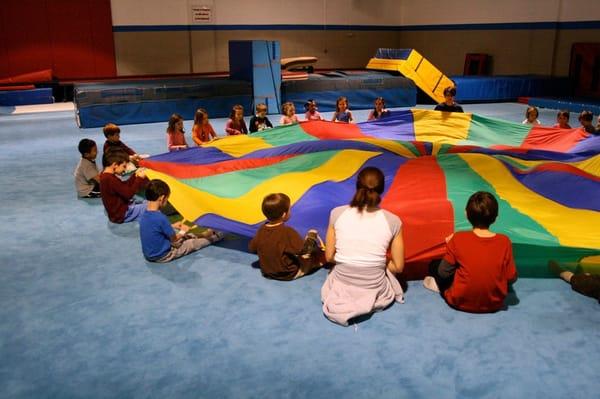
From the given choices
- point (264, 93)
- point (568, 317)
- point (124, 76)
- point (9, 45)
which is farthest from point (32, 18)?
point (568, 317)

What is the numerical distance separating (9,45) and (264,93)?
6.12 metres

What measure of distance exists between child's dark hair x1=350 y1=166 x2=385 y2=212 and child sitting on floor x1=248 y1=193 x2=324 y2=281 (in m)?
0.44

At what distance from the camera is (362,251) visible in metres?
2.64

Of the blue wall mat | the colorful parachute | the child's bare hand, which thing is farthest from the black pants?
the blue wall mat

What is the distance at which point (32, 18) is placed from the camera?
12047 mm

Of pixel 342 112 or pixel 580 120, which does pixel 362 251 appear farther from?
pixel 342 112

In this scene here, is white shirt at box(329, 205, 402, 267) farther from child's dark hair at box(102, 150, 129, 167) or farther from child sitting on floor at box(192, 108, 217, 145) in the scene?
child sitting on floor at box(192, 108, 217, 145)

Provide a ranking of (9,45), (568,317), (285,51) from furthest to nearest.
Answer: (285,51) < (9,45) < (568,317)

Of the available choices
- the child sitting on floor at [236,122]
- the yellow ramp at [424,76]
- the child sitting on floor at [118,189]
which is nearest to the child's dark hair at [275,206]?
the child sitting on floor at [118,189]

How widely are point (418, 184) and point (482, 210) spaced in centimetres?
105

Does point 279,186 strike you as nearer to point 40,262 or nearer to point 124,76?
point 40,262

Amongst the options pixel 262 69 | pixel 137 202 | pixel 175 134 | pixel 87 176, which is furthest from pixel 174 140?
pixel 262 69

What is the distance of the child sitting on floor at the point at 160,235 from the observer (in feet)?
10.5

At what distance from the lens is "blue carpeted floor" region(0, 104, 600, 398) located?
218 centimetres
